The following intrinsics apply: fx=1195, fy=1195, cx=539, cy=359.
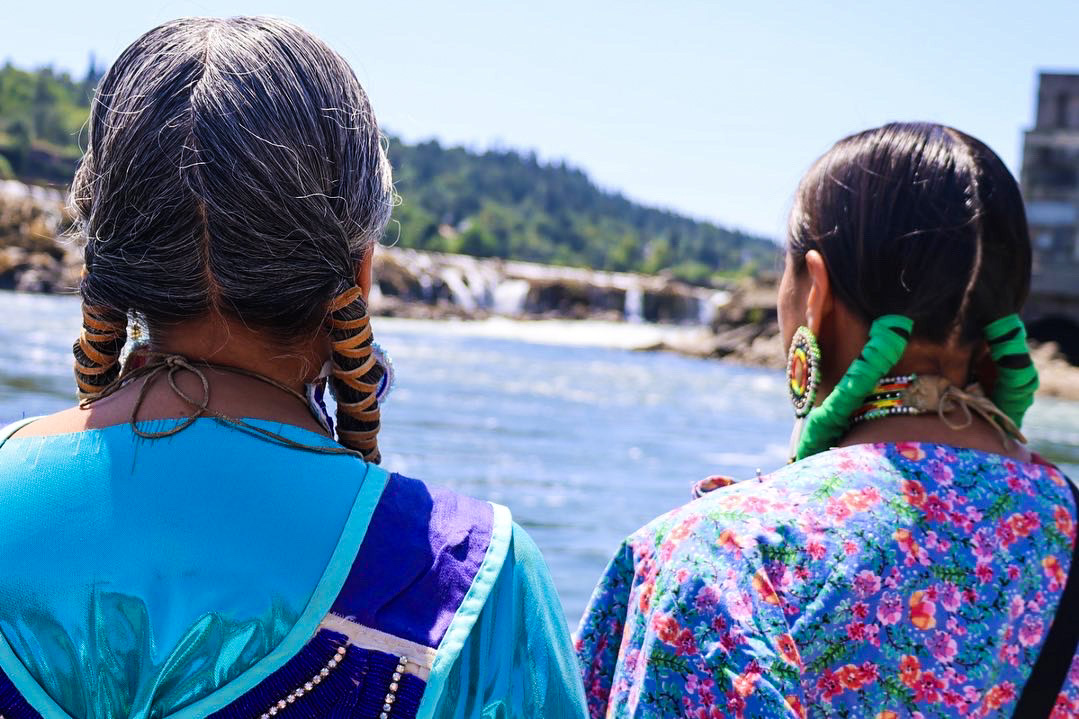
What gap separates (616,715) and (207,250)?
85 centimetres

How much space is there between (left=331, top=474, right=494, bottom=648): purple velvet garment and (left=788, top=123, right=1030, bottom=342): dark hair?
74 centimetres

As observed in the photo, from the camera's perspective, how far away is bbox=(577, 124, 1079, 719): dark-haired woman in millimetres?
1505

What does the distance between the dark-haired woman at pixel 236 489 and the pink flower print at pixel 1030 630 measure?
0.66m

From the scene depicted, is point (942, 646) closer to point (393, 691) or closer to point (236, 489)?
point (393, 691)

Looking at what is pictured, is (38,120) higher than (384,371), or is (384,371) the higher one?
(384,371)

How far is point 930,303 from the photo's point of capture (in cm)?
162

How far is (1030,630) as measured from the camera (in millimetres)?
1545

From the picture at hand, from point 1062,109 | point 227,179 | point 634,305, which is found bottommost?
point 634,305

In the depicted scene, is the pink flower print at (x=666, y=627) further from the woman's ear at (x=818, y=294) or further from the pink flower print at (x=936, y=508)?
the woman's ear at (x=818, y=294)

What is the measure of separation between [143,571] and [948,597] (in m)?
0.99

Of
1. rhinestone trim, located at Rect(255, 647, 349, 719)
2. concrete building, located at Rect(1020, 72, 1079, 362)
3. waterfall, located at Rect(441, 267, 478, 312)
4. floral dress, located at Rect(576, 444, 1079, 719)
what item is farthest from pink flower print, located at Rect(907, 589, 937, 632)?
waterfall, located at Rect(441, 267, 478, 312)

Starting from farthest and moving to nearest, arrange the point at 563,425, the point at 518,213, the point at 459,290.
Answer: the point at 518,213 → the point at 459,290 → the point at 563,425

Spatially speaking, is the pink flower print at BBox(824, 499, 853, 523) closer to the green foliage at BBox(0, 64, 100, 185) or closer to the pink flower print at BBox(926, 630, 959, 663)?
the pink flower print at BBox(926, 630, 959, 663)

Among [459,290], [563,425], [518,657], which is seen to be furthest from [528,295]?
[518,657]
